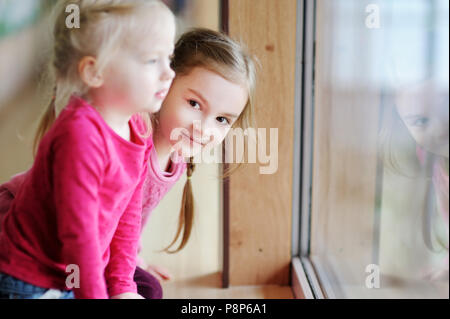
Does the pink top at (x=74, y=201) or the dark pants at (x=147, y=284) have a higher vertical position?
the pink top at (x=74, y=201)

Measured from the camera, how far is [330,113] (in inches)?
47.3

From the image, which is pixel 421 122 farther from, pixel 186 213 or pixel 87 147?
pixel 87 147

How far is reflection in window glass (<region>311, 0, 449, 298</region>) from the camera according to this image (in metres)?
0.91

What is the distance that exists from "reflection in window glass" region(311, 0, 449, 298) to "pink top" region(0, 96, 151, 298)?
51cm

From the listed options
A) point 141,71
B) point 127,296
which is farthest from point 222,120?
point 127,296

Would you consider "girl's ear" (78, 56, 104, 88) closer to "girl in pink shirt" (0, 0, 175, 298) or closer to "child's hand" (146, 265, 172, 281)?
"girl in pink shirt" (0, 0, 175, 298)

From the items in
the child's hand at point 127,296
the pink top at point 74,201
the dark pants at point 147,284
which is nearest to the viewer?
the pink top at point 74,201

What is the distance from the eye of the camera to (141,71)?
0.61m

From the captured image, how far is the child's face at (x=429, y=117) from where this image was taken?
0.87 meters

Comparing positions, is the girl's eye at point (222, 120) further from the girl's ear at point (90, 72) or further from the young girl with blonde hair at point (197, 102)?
the girl's ear at point (90, 72)

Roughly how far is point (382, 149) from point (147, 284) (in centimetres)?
55

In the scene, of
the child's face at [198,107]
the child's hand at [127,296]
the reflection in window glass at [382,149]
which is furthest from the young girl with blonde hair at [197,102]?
the reflection in window glass at [382,149]

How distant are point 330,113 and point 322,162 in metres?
0.12
